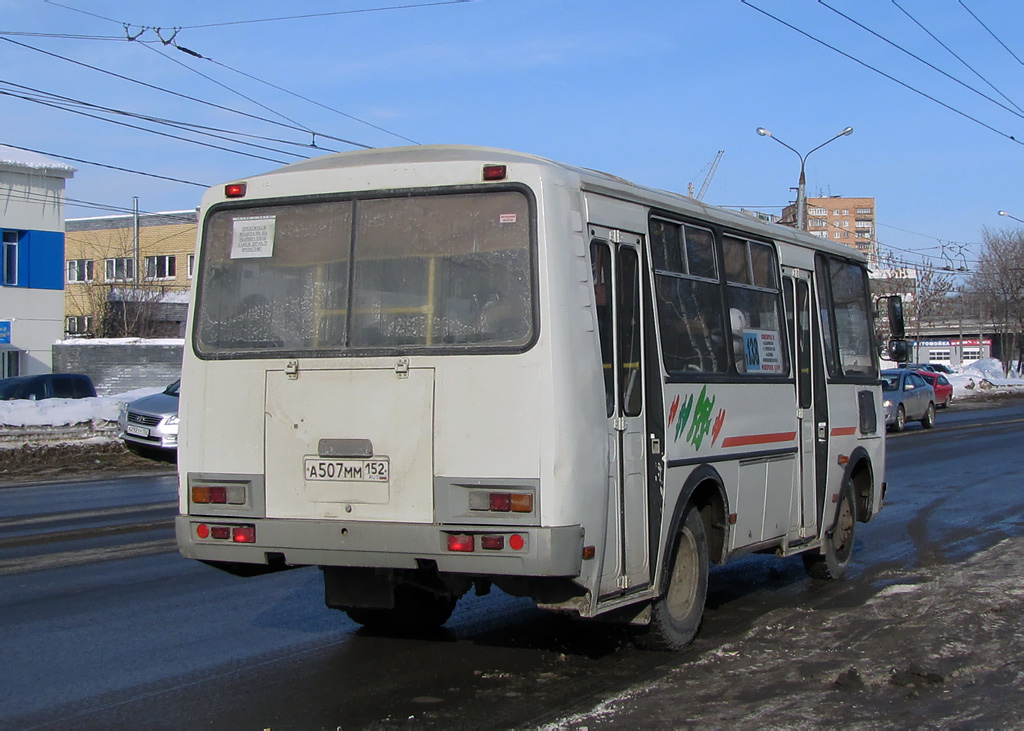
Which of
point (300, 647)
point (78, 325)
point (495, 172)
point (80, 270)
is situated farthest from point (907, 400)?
point (80, 270)

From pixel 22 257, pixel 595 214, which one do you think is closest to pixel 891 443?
pixel 595 214

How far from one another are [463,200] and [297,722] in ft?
8.93

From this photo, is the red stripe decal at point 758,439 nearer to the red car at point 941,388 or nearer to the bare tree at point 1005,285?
the red car at point 941,388

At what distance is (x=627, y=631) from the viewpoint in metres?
7.70

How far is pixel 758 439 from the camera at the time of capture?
8.21m

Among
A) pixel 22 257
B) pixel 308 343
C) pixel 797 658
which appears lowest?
pixel 797 658

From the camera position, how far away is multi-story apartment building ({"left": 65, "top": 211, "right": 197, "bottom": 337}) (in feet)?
173

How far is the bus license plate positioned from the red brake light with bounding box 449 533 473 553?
476mm

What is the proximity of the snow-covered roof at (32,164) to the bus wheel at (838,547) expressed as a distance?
34.4 meters

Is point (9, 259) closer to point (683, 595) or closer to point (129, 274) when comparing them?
point (129, 274)

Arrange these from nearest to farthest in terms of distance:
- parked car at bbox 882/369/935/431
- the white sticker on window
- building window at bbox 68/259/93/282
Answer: the white sticker on window < parked car at bbox 882/369/935/431 < building window at bbox 68/259/93/282

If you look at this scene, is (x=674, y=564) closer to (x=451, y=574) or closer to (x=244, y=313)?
(x=451, y=574)

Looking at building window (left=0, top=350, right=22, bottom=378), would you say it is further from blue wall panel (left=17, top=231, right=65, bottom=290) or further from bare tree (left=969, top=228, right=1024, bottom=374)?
bare tree (left=969, top=228, right=1024, bottom=374)

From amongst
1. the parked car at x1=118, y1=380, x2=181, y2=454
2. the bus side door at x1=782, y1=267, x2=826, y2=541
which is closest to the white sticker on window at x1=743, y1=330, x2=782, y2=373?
the bus side door at x1=782, y1=267, x2=826, y2=541
